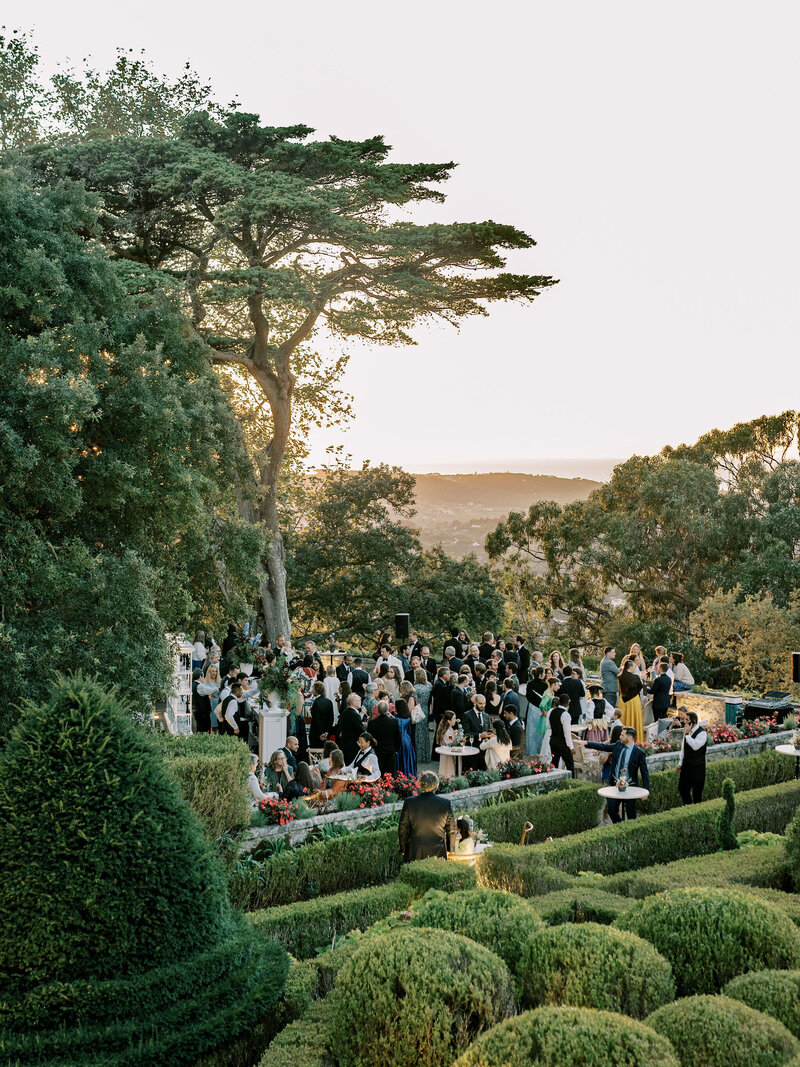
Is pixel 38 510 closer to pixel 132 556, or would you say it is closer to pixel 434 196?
pixel 132 556

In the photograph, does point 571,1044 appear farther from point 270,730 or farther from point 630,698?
point 630,698

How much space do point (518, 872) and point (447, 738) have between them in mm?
4257

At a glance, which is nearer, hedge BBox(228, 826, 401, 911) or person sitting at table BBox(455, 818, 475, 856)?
hedge BBox(228, 826, 401, 911)

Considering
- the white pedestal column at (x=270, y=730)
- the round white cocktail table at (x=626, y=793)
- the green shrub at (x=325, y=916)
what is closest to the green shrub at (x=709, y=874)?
the round white cocktail table at (x=626, y=793)

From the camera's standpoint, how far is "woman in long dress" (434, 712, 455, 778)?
12805 mm

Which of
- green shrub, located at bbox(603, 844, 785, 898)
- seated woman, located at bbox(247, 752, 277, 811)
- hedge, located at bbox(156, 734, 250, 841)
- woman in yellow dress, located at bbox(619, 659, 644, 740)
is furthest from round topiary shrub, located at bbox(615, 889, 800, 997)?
woman in yellow dress, located at bbox(619, 659, 644, 740)

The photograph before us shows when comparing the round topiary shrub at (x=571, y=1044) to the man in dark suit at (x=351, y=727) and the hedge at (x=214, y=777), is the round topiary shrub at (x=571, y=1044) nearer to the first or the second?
the hedge at (x=214, y=777)

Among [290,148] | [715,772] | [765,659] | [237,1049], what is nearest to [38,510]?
[237,1049]

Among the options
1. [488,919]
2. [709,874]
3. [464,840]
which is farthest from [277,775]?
[488,919]

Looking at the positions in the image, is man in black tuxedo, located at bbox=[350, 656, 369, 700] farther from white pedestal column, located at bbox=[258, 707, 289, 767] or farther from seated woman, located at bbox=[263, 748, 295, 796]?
seated woman, located at bbox=[263, 748, 295, 796]

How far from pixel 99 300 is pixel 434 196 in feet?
40.0

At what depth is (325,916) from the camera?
312 inches

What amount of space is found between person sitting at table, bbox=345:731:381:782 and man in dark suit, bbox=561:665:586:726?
3.69 meters

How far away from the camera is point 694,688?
19281 millimetres
